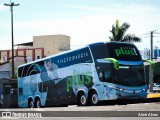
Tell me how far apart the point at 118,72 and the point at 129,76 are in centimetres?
86

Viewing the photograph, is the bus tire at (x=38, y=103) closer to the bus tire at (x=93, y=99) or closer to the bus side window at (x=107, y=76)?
the bus tire at (x=93, y=99)

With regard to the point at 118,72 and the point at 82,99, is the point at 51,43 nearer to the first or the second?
the point at 82,99

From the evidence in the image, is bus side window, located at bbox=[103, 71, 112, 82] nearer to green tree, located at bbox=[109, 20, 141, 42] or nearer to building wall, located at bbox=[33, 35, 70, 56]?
green tree, located at bbox=[109, 20, 141, 42]

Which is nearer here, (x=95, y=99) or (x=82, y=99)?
(x=95, y=99)

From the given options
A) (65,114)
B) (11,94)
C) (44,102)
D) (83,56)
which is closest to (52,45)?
(11,94)

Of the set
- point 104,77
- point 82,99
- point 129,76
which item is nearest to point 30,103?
point 82,99

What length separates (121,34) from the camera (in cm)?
4784

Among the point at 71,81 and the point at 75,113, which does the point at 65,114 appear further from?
the point at 71,81

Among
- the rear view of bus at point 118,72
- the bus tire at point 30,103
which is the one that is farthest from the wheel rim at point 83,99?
the bus tire at point 30,103

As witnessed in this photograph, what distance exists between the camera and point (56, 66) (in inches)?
1029

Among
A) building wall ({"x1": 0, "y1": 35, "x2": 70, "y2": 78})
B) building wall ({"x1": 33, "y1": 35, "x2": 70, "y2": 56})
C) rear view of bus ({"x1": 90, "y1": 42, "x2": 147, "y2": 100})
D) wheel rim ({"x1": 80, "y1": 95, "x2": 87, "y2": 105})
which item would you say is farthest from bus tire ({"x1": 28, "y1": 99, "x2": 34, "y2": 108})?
building wall ({"x1": 33, "y1": 35, "x2": 70, "y2": 56})

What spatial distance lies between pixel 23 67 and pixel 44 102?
187 inches

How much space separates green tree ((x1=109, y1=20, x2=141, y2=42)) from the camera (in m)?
47.5

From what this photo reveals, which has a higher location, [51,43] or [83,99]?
[51,43]
